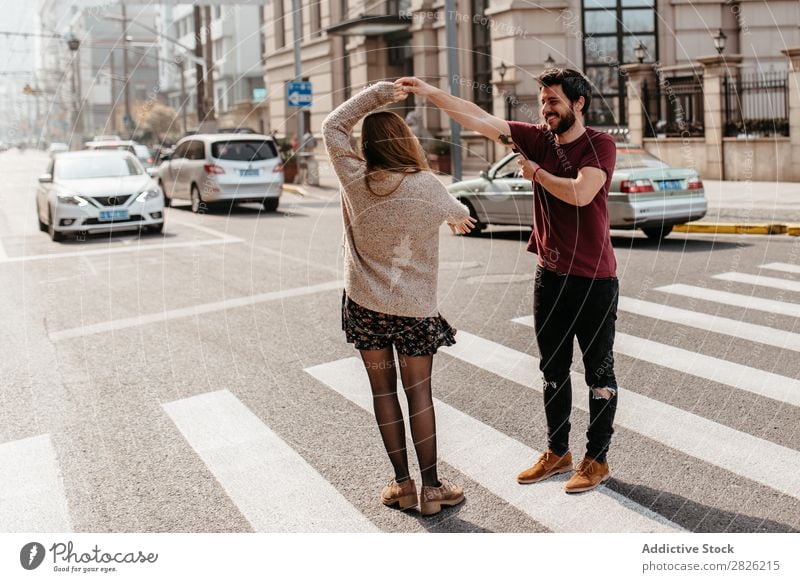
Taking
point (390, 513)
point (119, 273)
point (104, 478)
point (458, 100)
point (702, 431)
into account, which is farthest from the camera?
point (119, 273)

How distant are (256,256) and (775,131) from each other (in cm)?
1301

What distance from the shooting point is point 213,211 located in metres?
19.5

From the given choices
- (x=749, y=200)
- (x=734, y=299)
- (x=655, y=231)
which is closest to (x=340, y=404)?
(x=734, y=299)

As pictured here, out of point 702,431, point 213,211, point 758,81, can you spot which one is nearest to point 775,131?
point 758,81

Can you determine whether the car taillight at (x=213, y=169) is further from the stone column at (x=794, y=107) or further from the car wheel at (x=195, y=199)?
the stone column at (x=794, y=107)

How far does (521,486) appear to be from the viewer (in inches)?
169

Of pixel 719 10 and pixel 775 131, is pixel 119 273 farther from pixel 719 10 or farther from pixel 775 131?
pixel 719 10

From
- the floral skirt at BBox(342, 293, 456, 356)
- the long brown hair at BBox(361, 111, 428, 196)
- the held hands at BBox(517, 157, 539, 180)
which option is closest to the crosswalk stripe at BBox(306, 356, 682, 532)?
the floral skirt at BBox(342, 293, 456, 356)

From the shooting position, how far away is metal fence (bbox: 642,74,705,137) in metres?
22.3

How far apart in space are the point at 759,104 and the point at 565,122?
20.5 m

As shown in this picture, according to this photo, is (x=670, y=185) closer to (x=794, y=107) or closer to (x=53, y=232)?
(x=794, y=107)

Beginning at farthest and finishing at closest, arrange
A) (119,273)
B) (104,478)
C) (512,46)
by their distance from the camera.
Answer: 1. (512,46)
2. (119,273)
3. (104,478)

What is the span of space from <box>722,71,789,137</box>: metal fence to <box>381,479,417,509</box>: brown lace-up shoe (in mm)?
18547

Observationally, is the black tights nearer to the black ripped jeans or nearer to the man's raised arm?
the black ripped jeans
